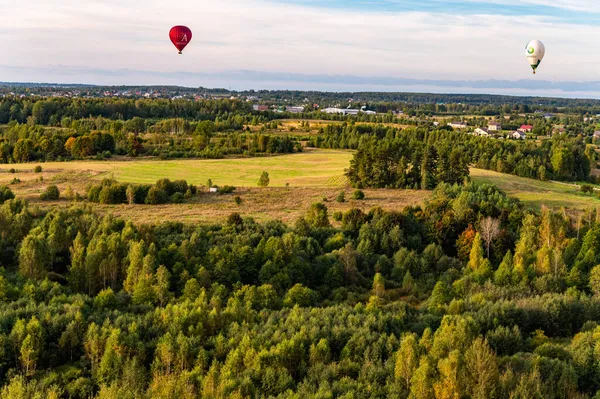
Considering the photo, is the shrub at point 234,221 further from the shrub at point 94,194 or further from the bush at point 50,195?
the bush at point 50,195

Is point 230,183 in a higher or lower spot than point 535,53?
lower

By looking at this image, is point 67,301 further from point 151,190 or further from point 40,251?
point 151,190

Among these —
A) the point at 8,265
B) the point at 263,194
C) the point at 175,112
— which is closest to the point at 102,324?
the point at 8,265

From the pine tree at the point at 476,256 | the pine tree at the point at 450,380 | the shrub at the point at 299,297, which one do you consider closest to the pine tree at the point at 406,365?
the pine tree at the point at 450,380

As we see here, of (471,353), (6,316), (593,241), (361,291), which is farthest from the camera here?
(593,241)

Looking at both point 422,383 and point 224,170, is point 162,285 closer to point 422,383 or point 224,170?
point 422,383

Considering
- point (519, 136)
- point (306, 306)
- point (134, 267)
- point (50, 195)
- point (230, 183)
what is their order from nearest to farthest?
1. point (306, 306)
2. point (134, 267)
3. point (50, 195)
4. point (230, 183)
5. point (519, 136)

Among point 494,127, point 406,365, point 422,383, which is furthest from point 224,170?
point 494,127
